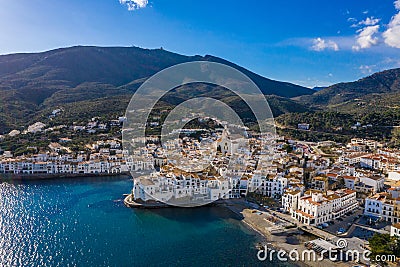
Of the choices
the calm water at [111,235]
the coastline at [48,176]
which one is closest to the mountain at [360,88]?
the coastline at [48,176]

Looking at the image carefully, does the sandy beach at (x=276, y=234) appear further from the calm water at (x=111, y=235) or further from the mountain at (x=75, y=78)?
the mountain at (x=75, y=78)

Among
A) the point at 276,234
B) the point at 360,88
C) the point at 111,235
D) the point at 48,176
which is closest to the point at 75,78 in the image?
the point at 48,176

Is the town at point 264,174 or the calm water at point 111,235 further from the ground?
the town at point 264,174

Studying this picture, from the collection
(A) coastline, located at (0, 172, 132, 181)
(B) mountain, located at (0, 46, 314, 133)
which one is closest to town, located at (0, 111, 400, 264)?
(A) coastline, located at (0, 172, 132, 181)

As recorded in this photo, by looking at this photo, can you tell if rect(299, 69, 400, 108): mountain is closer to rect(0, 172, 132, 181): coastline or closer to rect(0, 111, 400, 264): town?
rect(0, 111, 400, 264): town

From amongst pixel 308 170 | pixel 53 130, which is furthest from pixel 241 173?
pixel 53 130
